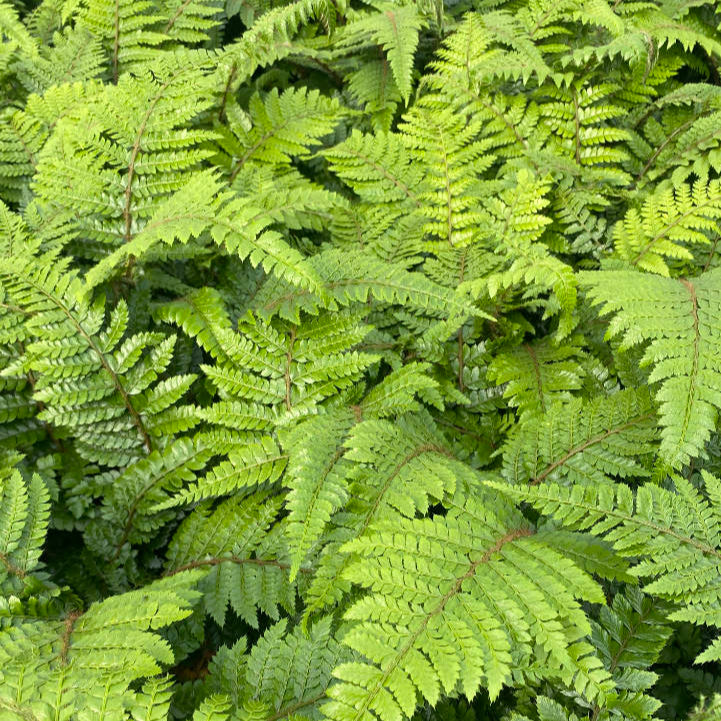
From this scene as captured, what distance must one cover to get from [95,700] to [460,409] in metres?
1.33

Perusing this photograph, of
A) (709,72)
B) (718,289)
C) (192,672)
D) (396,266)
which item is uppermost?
(709,72)

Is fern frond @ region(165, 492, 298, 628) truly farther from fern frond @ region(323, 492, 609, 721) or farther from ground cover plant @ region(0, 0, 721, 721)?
fern frond @ region(323, 492, 609, 721)

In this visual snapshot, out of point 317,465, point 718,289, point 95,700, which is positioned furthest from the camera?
point 718,289

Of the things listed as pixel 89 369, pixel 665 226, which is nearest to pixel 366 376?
pixel 89 369

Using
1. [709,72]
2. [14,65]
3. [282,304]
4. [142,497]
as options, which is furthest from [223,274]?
[709,72]

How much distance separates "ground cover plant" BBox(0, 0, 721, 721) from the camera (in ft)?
4.65

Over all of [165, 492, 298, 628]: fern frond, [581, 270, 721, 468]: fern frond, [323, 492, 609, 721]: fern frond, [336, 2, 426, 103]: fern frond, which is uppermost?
[336, 2, 426, 103]: fern frond

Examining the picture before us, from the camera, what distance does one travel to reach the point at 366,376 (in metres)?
2.16

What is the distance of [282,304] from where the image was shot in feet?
6.63

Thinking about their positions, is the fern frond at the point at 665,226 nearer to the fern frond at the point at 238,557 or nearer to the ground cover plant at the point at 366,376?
the ground cover plant at the point at 366,376

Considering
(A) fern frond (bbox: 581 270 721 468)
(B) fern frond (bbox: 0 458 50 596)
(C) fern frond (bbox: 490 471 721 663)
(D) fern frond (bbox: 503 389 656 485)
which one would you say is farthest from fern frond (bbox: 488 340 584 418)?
(B) fern frond (bbox: 0 458 50 596)

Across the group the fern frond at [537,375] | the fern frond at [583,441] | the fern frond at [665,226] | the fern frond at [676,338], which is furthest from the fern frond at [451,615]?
the fern frond at [665,226]

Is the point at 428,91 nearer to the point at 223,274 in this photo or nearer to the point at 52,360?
the point at 223,274

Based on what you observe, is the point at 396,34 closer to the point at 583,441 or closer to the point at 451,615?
the point at 583,441
